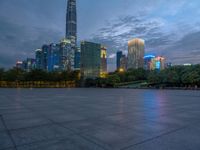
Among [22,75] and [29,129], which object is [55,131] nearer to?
[29,129]

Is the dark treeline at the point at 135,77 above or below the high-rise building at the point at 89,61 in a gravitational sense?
below

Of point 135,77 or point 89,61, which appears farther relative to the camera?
point 89,61

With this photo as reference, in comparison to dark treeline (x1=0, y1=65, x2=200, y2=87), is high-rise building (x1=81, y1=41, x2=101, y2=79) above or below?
above

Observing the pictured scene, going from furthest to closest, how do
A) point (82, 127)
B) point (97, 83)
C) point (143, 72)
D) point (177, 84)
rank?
point (143, 72), point (97, 83), point (177, 84), point (82, 127)

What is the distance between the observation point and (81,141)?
4.22 metres

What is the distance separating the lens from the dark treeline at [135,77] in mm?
57938

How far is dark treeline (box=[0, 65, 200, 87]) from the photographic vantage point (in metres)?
57.9

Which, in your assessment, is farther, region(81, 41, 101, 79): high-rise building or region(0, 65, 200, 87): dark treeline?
region(81, 41, 101, 79): high-rise building

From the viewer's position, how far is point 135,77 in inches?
4080

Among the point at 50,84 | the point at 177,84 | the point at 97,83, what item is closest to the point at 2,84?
the point at 50,84

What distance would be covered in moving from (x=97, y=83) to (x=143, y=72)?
31023mm

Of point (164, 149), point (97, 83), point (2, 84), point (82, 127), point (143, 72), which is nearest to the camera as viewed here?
point (164, 149)

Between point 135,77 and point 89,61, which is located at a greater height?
point 89,61

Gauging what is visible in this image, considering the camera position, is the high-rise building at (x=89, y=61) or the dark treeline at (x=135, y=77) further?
the high-rise building at (x=89, y=61)
